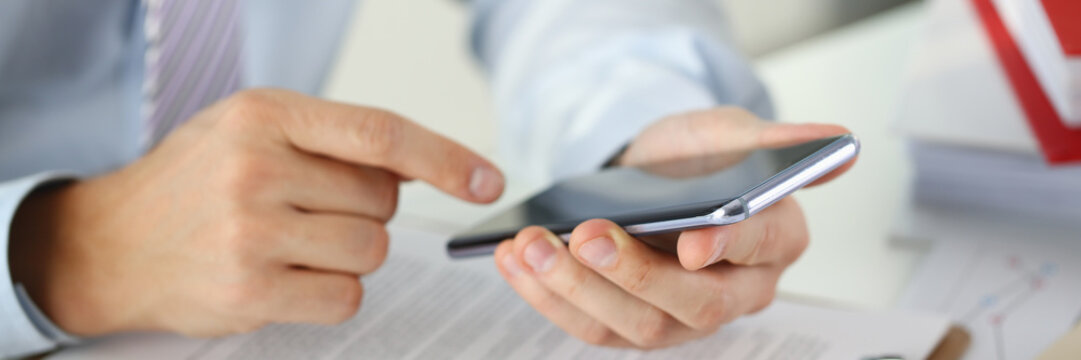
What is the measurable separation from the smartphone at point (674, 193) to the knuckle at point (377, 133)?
0.06 metres

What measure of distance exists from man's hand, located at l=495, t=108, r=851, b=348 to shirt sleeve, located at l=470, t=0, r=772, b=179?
0.21m

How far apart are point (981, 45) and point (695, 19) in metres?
0.26

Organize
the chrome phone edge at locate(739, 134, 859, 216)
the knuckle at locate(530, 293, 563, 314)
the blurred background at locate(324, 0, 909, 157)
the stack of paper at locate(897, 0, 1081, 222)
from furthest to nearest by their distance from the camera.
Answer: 1. the blurred background at locate(324, 0, 909, 157)
2. the stack of paper at locate(897, 0, 1081, 222)
3. the knuckle at locate(530, 293, 563, 314)
4. the chrome phone edge at locate(739, 134, 859, 216)

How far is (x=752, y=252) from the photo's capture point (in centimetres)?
46

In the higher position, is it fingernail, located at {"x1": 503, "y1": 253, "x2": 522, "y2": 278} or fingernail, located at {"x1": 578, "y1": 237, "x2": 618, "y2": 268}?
fingernail, located at {"x1": 578, "y1": 237, "x2": 618, "y2": 268}

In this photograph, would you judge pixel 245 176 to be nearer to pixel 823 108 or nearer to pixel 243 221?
pixel 243 221

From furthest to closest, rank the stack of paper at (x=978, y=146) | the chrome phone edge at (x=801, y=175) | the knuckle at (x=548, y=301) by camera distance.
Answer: the stack of paper at (x=978, y=146)
the knuckle at (x=548, y=301)
the chrome phone edge at (x=801, y=175)

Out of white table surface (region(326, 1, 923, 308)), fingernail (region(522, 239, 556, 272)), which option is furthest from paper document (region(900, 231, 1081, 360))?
fingernail (region(522, 239, 556, 272))

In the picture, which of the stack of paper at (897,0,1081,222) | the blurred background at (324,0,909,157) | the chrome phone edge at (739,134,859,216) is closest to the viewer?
the chrome phone edge at (739,134,859,216)

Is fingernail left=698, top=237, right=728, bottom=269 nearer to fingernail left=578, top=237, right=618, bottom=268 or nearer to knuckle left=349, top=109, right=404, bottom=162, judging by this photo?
fingernail left=578, top=237, right=618, bottom=268

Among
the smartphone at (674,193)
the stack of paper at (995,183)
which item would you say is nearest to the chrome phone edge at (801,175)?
the smartphone at (674,193)

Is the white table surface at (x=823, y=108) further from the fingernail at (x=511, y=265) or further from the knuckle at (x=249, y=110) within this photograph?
the knuckle at (x=249, y=110)

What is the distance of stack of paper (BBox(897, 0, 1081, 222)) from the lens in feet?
2.14

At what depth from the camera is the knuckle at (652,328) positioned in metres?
0.46
